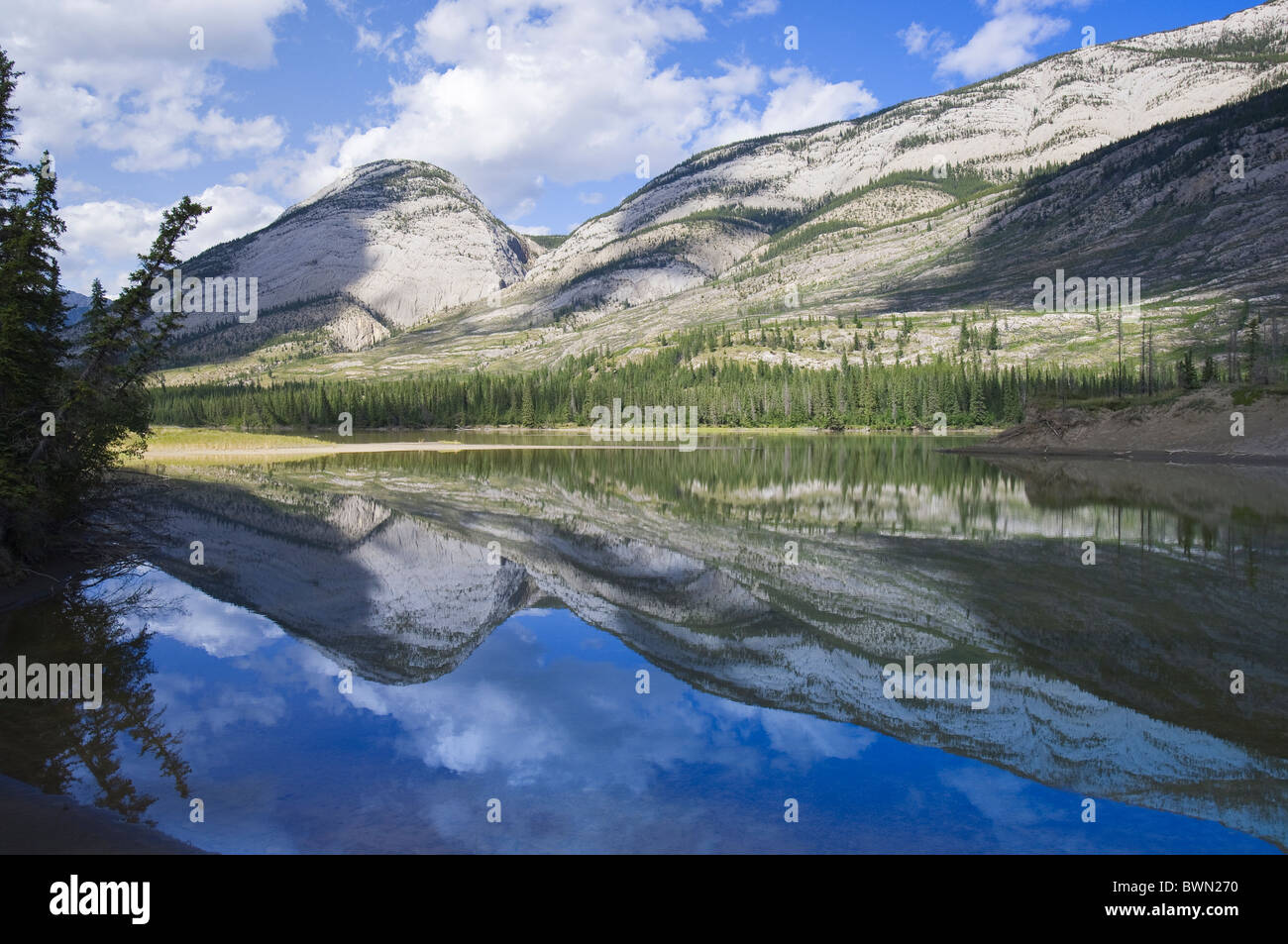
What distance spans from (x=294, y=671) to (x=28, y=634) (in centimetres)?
637

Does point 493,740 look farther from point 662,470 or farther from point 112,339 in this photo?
point 662,470

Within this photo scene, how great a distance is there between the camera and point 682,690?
12953 mm

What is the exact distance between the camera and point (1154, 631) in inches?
Result: 598

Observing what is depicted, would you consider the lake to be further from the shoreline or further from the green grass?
the green grass

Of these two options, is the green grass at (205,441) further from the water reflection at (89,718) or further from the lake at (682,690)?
the water reflection at (89,718)

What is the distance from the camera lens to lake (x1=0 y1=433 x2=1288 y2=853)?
8664mm

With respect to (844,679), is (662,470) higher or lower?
higher

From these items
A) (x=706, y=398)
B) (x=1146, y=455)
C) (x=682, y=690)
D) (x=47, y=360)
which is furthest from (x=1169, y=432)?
(x=706, y=398)

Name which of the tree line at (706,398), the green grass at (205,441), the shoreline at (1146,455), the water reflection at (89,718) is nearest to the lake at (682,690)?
the water reflection at (89,718)

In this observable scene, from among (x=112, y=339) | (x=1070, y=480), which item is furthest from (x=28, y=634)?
(x=1070, y=480)

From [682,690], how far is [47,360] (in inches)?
799

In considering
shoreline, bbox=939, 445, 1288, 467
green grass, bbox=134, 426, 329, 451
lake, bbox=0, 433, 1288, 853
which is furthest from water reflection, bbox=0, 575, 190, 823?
green grass, bbox=134, 426, 329, 451

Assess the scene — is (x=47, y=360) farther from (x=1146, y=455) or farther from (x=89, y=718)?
(x=1146, y=455)

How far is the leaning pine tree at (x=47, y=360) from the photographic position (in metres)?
19.8
